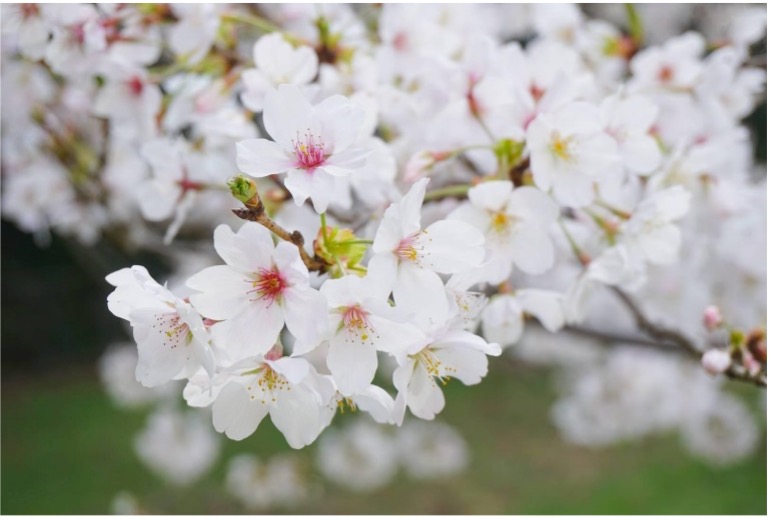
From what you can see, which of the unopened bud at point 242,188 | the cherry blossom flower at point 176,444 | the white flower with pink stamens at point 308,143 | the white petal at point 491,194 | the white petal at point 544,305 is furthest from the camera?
the cherry blossom flower at point 176,444

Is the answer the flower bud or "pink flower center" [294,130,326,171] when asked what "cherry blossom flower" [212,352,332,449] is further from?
"pink flower center" [294,130,326,171]

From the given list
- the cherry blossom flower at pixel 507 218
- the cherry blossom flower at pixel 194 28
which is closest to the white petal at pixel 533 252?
the cherry blossom flower at pixel 507 218

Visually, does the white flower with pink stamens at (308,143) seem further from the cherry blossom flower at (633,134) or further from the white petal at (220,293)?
the cherry blossom flower at (633,134)

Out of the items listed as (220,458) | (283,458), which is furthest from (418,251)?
(220,458)

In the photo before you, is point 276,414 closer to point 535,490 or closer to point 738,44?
point 738,44

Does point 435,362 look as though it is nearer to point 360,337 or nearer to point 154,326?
point 360,337

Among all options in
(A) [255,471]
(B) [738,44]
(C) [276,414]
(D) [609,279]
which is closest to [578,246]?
(D) [609,279]

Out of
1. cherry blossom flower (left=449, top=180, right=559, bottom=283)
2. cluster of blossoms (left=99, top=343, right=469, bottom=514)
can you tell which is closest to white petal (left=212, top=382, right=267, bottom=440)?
cherry blossom flower (left=449, top=180, right=559, bottom=283)
